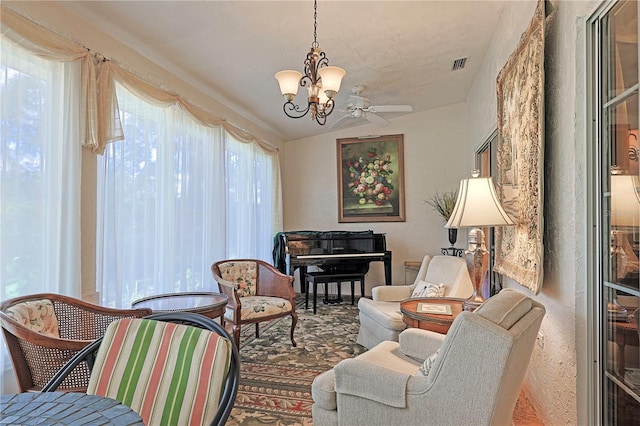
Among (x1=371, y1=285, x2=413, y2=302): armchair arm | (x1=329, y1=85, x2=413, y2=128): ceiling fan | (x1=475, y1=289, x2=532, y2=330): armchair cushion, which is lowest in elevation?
(x1=371, y1=285, x2=413, y2=302): armchair arm

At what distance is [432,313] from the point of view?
2541 millimetres

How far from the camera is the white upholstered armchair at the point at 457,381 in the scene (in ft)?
4.70

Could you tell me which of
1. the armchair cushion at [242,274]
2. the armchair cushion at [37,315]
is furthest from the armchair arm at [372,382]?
the armchair cushion at [242,274]

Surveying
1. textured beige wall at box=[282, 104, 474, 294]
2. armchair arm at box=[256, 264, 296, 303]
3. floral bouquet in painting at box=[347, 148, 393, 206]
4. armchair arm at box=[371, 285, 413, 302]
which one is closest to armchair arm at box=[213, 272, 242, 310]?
armchair arm at box=[256, 264, 296, 303]

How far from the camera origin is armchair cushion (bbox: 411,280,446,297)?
3365 mm

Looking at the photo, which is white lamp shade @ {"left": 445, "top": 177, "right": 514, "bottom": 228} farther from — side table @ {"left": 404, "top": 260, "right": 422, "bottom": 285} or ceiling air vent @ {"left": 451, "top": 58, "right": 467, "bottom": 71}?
side table @ {"left": 404, "top": 260, "right": 422, "bottom": 285}

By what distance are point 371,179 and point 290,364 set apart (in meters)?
3.68

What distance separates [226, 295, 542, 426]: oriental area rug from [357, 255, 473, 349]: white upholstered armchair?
280mm

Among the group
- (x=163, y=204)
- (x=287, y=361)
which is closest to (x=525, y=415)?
(x=287, y=361)

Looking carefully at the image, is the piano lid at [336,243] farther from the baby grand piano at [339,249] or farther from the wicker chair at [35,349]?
the wicker chair at [35,349]

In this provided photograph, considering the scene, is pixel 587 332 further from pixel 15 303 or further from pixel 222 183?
pixel 222 183

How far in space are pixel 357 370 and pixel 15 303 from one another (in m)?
1.76

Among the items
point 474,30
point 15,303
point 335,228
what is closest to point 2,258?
point 15,303

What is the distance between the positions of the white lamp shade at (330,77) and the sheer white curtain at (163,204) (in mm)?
1591
